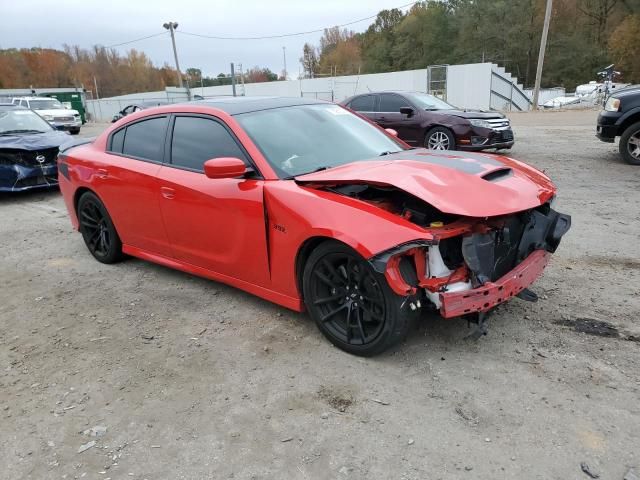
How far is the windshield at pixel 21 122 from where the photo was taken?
364 inches

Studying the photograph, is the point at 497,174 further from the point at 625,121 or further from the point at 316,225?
the point at 625,121

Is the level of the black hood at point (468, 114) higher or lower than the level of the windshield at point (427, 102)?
lower

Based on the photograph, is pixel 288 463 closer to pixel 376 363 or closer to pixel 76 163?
pixel 376 363

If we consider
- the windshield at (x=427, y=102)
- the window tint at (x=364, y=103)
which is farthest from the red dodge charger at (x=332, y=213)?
the window tint at (x=364, y=103)

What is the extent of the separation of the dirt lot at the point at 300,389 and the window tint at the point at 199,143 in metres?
1.15

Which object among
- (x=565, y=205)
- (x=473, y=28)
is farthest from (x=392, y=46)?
(x=565, y=205)

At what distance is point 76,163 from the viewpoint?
5.12 meters

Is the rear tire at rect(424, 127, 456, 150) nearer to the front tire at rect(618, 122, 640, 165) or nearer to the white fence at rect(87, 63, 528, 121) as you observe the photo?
the front tire at rect(618, 122, 640, 165)

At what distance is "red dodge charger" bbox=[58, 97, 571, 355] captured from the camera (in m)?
2.88

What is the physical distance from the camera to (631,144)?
8.88 m

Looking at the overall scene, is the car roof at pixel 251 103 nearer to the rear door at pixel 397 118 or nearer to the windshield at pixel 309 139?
the windshield at pixel 309 139

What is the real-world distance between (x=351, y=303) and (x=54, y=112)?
25261 mm

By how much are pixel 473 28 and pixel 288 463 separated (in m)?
69.9

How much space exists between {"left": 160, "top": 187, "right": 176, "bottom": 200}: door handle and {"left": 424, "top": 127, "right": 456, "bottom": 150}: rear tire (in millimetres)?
7144
